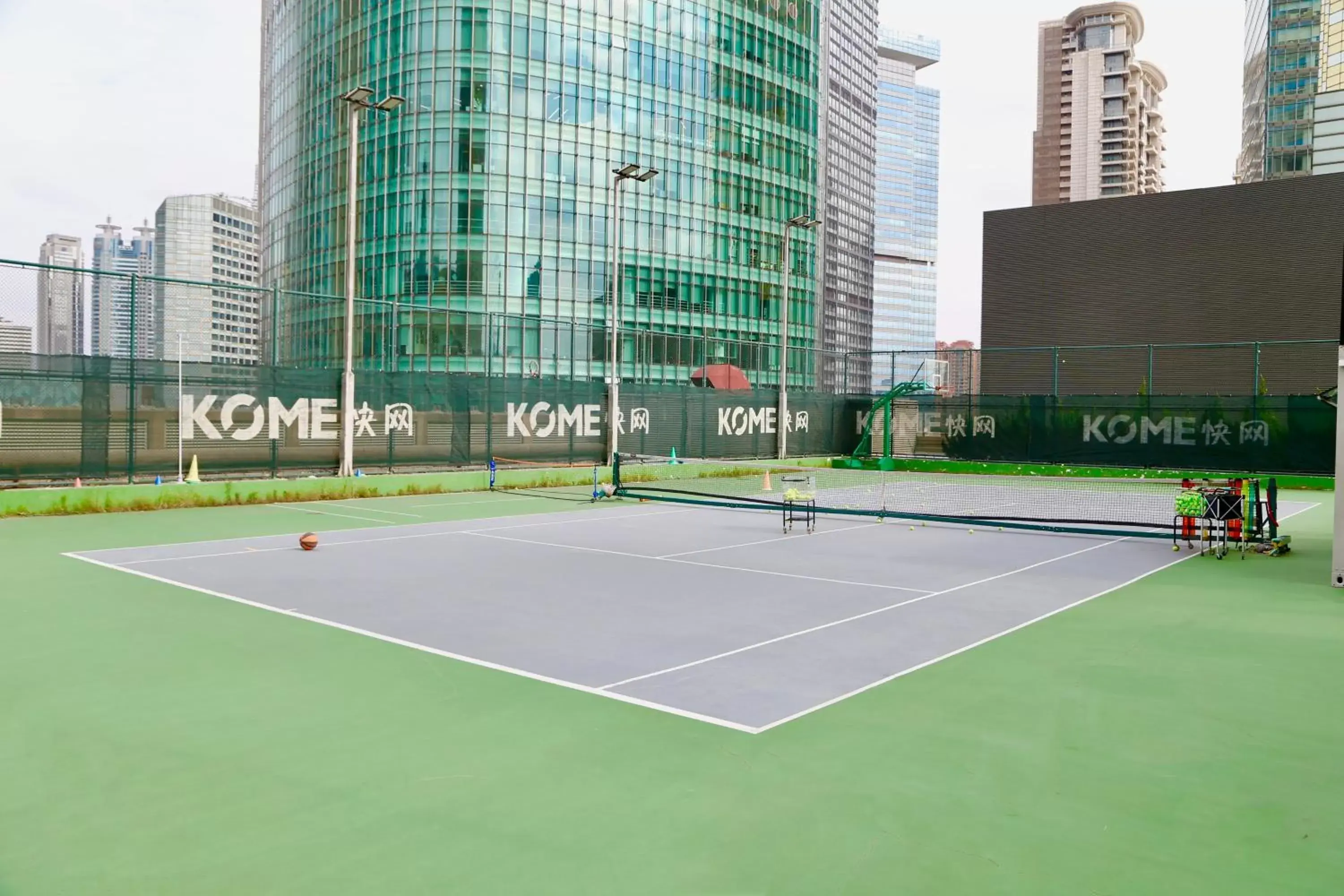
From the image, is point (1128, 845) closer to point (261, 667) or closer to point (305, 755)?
point (305, 755)

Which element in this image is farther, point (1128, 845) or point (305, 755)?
point (305, 755)

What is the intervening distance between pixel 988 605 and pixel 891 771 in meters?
5.93

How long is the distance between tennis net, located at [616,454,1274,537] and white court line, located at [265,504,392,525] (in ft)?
19.7

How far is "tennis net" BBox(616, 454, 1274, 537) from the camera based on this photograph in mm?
19281

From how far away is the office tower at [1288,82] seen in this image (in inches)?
3686

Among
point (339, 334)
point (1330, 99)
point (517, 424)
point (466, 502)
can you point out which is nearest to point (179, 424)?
point (466, 502)

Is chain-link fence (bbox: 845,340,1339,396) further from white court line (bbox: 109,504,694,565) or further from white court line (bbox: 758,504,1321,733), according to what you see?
white court line (bbox: 758,504,1321,733)

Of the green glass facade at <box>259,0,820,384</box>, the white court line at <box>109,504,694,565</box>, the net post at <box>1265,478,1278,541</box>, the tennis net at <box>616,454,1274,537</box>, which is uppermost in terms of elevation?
the green glass facade at <box>259,0,820,384</box>

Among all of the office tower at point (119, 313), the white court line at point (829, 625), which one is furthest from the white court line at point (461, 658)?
the office tower at point (119, 313)

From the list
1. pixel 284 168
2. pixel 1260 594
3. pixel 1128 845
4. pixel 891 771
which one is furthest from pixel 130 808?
pixel 284 168

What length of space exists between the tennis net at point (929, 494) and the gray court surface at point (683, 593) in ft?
3.39

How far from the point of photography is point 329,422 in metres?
24.5

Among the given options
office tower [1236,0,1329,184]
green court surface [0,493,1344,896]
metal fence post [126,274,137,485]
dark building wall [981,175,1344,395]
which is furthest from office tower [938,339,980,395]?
office tower [1236,0,1329,184]

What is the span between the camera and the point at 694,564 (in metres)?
14.3
